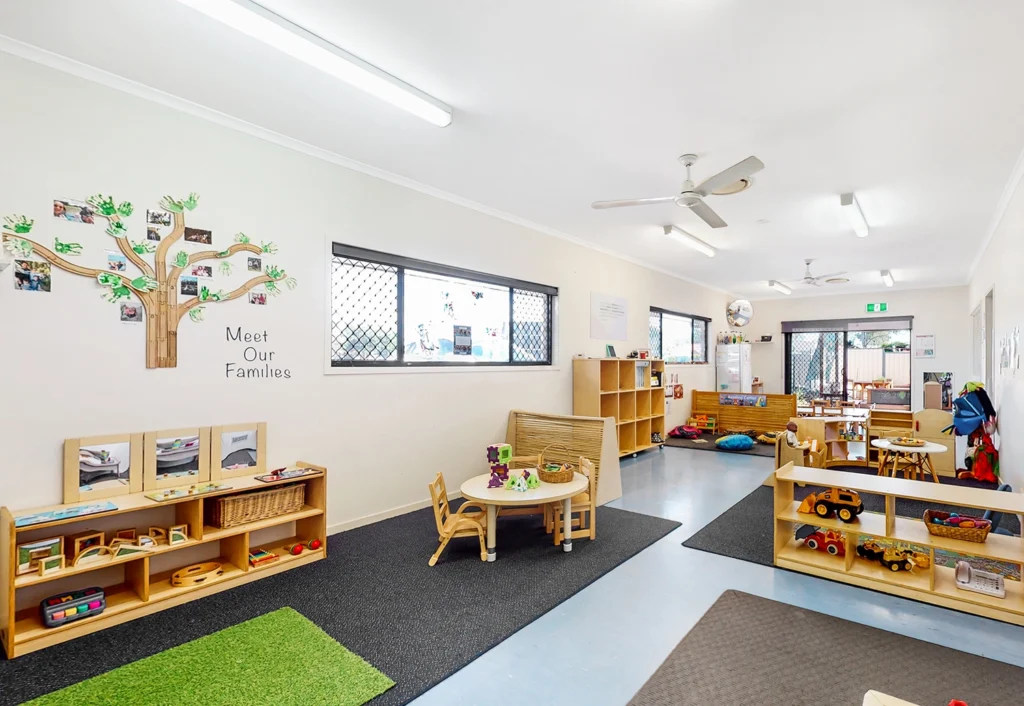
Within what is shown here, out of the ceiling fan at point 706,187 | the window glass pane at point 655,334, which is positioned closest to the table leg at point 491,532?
the ceiling fan at point 706,187

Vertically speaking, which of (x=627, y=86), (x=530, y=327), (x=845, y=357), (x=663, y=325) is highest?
(x=627, y=86)

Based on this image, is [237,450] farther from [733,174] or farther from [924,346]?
[924,346]

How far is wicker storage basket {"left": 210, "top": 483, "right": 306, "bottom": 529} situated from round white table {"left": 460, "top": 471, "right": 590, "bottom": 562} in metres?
1.16

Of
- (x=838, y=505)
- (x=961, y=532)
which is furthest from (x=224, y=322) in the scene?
(x=961, y=532)

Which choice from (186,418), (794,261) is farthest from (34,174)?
(794,261)

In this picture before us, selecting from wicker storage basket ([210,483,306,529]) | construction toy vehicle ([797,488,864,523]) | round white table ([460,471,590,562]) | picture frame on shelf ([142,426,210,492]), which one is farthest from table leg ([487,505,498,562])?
construction toy vehicle ([797,488,864,523])

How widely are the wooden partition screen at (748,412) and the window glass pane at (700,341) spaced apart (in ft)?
2.66

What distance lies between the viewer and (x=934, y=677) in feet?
7.33

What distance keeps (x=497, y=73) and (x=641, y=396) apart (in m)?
5.64

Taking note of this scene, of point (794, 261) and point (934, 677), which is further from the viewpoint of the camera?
point (794, 261)

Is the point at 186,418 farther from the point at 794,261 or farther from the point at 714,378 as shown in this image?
the point at 714,378

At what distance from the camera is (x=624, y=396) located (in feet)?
23.4

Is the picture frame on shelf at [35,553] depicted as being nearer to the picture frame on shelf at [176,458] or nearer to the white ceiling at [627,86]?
the picture frame on shelf at [176,458]

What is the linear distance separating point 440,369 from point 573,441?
1496 millimetres
